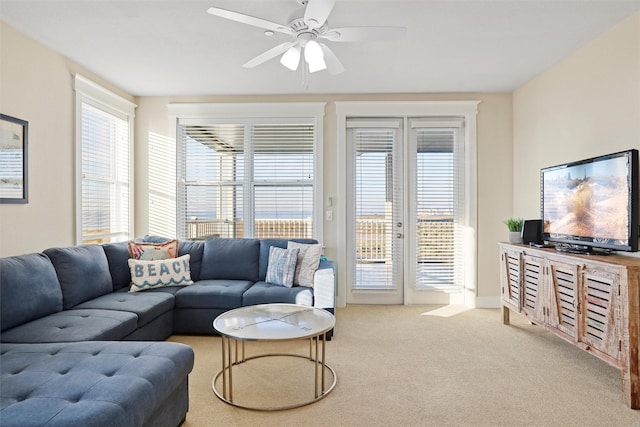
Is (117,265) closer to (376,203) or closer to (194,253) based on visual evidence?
(194,253)

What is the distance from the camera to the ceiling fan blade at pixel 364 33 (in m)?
2.26

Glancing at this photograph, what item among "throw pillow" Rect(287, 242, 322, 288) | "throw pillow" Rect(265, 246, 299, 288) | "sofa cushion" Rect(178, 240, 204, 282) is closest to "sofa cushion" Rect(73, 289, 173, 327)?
"sofa cushion" Rect(178, 240, 204, 282)

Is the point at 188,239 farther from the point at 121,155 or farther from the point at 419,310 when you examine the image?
the point at 419,310

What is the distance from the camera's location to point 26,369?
175 centimetres

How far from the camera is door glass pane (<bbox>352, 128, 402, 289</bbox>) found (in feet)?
15.1

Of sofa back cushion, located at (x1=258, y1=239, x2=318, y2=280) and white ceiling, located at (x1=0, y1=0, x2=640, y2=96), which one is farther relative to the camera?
sofa back cushion, located at (x1=258, y1=239, x2=318, y2=280)

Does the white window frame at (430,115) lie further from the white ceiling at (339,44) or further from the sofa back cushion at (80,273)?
the sofa back cushion at (80,273)

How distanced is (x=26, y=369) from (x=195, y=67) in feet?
9.65

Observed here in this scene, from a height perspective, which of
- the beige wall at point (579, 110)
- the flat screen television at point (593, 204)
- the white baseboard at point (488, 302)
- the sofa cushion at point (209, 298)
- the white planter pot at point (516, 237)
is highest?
the beige wall at point (579, 110)

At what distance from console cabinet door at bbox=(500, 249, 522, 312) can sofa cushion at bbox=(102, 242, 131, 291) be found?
3.77 metres

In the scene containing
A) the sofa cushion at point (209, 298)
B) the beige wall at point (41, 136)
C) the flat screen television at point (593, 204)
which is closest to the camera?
the flat screen television at point (593, 204)

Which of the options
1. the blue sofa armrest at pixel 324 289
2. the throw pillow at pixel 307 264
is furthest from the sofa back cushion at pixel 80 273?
the blue sofa armrest at pixel 324 289

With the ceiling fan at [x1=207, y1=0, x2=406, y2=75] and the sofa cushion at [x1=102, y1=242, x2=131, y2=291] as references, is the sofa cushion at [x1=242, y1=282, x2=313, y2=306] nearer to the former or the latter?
the sofa cushion at [x1=102, y1=242, x2=131, y2=291]

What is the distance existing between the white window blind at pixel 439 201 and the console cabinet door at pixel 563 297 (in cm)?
161
